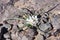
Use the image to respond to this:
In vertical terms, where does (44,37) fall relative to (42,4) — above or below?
below

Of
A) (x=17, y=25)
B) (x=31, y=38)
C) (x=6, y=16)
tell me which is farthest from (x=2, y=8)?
(x=31, y=38)

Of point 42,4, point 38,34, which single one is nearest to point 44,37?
point 38,34

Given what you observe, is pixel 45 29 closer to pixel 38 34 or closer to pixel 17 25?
pixel 38 34

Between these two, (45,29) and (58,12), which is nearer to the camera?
(45,29)

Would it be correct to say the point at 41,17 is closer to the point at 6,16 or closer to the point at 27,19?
the point at 27,19

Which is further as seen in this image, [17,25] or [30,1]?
[30,1]

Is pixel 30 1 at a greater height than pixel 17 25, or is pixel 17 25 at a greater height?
pixel 30 1
